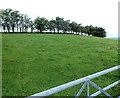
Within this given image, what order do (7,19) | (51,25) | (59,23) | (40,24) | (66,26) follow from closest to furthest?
(7,19), (40,24), (51,25), (59,23), (66,26)

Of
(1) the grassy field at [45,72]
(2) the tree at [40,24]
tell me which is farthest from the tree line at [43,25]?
(1) the grassy field at [45,72]

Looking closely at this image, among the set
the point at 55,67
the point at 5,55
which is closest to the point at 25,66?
the point at 55,67

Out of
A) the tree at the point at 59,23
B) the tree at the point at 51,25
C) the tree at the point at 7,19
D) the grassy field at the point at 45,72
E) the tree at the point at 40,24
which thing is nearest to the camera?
the grassy field at the point at 45,72

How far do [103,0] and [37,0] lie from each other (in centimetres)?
611

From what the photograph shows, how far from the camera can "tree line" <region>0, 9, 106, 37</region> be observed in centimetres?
4878

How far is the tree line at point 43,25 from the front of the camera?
48.8 m

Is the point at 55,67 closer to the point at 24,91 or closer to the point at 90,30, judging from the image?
the point at 24,91

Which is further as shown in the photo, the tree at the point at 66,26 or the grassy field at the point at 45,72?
the tree at the point at 66,26

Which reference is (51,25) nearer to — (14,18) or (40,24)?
(40,24)

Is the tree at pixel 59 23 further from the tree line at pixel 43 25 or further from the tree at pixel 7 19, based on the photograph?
the tree at pixel 7 19

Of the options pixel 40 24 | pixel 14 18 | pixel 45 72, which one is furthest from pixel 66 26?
pixel 45 72

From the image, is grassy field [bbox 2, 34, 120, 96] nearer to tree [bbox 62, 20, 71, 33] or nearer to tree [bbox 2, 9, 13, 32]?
tree [bbox 2, 9, 13, 32]

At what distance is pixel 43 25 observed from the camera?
5247cm

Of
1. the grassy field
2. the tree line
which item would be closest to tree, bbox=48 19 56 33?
the tree line
